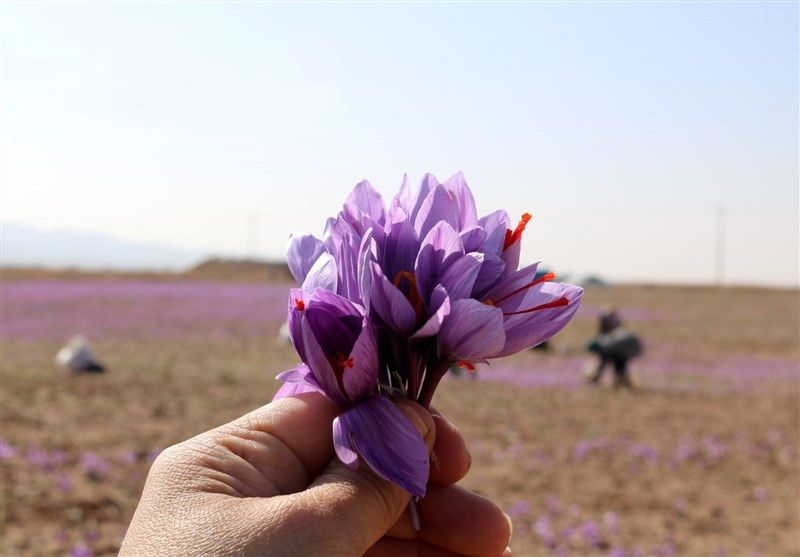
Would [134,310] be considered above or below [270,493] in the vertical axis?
below

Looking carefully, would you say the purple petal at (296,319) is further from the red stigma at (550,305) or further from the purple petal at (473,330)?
the red stigma at (550,305)

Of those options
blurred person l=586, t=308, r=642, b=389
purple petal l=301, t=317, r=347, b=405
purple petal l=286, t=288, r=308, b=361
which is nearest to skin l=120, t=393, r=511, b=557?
purple petal l=301, t=317, r=347, b=405

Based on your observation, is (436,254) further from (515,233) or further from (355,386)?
(355,386)

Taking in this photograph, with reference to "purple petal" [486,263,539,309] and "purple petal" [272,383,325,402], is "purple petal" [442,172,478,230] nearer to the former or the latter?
"purple petal" [486,263,539,309]

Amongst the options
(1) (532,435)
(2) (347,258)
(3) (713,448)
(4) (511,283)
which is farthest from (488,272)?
(3) (713,448)

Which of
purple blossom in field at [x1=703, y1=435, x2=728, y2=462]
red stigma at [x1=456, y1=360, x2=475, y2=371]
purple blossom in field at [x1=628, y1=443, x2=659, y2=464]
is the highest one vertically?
red stigma at [x1=456, y1=360, x2=475, y2=371]

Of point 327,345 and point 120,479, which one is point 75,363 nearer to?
point 120,479

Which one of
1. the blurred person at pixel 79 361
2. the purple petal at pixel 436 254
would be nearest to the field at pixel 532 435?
the blurred person at pixel 79 361
